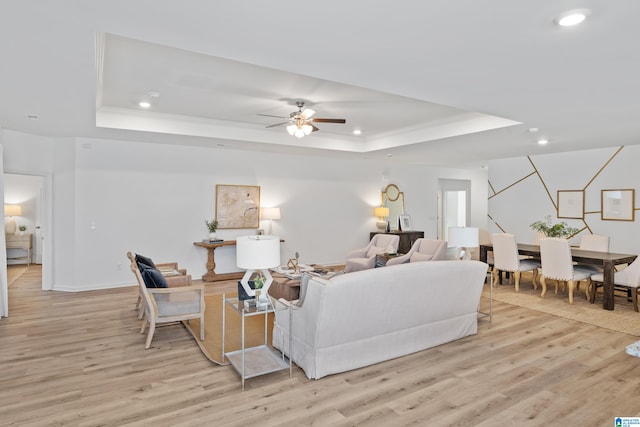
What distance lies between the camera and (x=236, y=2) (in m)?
2.08

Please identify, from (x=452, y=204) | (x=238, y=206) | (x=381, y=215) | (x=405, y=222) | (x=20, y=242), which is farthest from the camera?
(x=452, y=204)

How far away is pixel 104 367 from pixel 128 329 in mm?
1041

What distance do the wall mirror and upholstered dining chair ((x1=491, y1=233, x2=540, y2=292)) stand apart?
3450 mm

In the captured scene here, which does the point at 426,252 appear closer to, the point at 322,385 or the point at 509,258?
the point at 509,258

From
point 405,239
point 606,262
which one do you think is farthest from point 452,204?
point 606,262

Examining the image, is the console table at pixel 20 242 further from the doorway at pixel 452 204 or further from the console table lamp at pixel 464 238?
the doorway at pixel 452 204

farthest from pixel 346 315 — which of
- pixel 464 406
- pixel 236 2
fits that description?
pixel 236 2

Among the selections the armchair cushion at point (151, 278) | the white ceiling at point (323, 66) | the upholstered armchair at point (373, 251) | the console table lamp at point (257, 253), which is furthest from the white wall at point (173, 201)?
the console table lamp at point (257, 253)

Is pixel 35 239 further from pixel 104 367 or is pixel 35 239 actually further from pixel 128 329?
pixel 104 367

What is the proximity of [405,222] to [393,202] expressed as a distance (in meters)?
0.62

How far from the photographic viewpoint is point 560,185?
7.70 meters

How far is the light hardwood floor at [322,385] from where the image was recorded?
2684 mm

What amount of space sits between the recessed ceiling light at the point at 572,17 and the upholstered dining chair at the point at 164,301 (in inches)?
154

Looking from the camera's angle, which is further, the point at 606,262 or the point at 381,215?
the point at 381,215
